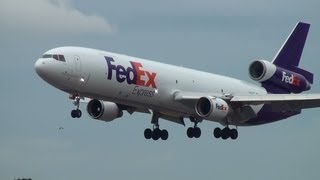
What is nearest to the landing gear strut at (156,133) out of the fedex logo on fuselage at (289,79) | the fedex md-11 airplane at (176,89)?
the fedex md-11 airplane at (176,89)

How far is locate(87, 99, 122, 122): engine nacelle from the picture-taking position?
99.2 meters

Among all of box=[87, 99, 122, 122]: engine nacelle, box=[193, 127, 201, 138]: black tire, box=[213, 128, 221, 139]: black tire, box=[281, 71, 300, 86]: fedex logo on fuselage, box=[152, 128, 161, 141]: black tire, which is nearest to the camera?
box=[87, 99, 122, 122]: engine nacelle

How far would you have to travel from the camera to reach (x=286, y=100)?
97.2m

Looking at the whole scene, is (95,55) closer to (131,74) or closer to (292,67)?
(131,74)

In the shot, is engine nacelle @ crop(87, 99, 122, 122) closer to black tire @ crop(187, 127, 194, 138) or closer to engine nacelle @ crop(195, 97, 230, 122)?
black tire @ crop(187, 127, 194, 138)

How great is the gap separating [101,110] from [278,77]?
13.1 metres

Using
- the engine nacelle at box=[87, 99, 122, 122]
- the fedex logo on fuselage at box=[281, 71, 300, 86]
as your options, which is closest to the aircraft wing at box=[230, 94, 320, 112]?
the fedex logo on fuselage at box=[281, 71, 300, 86]

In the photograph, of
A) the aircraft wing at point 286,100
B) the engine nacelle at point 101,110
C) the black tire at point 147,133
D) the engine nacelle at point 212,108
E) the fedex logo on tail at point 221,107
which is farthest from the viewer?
the black tire at point 147,133

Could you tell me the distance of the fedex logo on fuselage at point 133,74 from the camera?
93062 mm

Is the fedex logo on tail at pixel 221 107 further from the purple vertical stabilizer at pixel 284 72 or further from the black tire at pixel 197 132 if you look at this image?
the purple vertical stabilizer at pixel 284 72

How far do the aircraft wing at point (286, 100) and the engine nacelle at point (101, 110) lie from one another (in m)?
8.34

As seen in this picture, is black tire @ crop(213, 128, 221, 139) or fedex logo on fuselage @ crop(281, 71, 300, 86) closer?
black tire @ crop(213, 128, 221, 139)

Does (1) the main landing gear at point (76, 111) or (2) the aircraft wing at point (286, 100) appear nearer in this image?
(1) the main landing gear at point (76, 111)

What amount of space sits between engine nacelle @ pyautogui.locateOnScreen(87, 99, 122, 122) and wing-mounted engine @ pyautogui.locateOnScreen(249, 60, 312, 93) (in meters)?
10.5
